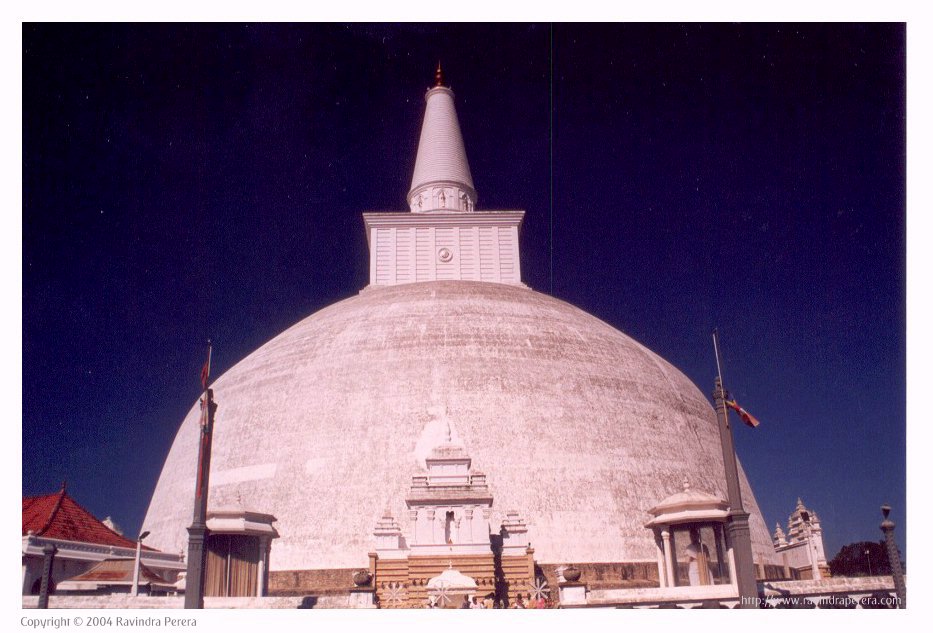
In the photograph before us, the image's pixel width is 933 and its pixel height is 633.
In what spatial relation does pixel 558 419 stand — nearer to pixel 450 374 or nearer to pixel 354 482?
pixel 450 374

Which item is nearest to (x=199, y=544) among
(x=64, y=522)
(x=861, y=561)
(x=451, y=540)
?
(x=451, y=540)

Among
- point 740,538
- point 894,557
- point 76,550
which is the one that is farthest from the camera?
point 76,550

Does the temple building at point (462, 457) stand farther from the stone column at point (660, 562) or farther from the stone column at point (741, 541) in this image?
the stone column at point (741, 541)

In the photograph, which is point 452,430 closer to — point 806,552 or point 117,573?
point 117,573

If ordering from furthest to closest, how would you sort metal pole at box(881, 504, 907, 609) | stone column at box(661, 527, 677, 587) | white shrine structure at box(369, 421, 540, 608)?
stone column at box(661, 527, 677, 587), white shrine structure at box(369, 421, 540, 608), metal pole at box(881, 504, 907, 609)

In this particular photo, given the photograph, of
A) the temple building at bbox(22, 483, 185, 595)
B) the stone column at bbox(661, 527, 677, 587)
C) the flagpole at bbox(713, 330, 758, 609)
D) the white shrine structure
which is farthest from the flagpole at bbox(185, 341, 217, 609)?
the stone column at bbox(661, 527, 677, 587)

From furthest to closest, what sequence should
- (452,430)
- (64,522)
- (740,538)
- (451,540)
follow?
(64,522) < (452,430) < (451,540) < (740,538)

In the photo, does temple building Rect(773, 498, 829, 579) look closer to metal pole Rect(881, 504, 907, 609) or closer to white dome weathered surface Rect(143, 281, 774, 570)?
white dome weathered surface Rect(143, 281, 774, 570)
